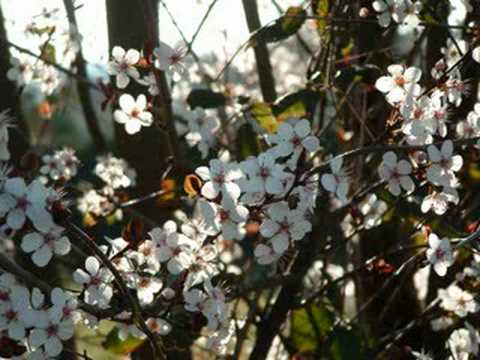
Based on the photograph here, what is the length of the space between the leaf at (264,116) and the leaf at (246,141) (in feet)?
0.41

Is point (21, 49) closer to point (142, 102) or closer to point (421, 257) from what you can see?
point (142, 102)

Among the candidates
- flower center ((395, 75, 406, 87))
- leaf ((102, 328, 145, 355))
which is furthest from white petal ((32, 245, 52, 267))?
flower center ((395, 75, 406, 87))

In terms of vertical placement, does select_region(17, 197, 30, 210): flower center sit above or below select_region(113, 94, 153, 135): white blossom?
below

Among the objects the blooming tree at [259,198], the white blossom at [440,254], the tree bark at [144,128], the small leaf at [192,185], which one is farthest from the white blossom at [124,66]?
the white blossom at [440,254]

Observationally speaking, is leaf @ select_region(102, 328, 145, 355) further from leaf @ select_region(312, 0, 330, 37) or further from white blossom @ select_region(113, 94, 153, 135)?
leaf @ select_region(312, 0, 330, 37)

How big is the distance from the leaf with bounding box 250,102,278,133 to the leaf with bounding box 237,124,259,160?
12 cm

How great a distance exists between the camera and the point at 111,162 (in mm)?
2070

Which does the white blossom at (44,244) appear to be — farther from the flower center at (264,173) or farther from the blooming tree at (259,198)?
the flower center at (264,173)

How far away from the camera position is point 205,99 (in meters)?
1.95

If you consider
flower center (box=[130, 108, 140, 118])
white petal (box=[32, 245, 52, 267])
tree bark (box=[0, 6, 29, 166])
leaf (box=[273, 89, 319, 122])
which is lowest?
white petal (box=[32, 245, 52, 267])

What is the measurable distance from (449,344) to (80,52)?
4.45 feet

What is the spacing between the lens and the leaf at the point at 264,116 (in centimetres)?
182

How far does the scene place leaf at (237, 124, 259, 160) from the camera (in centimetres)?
195

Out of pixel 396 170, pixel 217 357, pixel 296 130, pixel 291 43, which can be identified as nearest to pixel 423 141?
pixel 396 170
